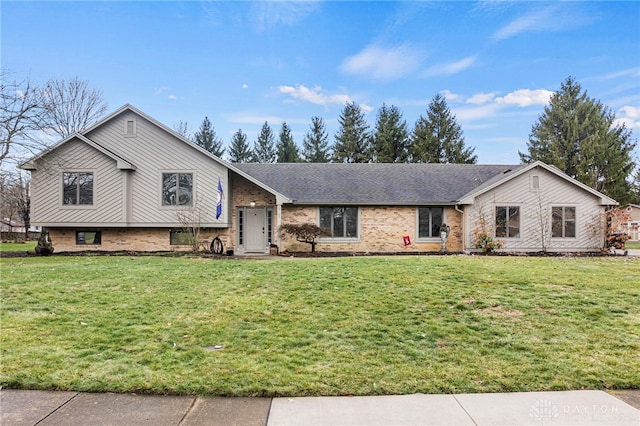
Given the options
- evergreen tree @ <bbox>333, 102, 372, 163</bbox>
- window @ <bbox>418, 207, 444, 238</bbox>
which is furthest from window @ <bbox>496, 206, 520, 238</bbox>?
evergreen tree @ <bbox>333, 102, 372, 163</bbox>

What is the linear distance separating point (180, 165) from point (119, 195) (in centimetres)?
270

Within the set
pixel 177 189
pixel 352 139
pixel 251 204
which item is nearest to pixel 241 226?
pixel 251 204

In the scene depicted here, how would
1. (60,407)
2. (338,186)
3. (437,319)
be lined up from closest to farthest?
1. (60,407)
2. (437,319)
3. (338,186)

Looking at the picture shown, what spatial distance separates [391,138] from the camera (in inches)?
1495

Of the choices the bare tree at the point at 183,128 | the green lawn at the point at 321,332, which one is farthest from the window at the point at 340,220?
the bare tree at the point at 183,128

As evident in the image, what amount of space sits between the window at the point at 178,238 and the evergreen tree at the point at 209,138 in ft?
89.2

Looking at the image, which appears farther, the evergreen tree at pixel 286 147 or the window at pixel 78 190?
the evergreen tree at pixel 286 147

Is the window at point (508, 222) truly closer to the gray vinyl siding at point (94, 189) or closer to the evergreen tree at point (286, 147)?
the gray vinyl siding at point (94, 189)

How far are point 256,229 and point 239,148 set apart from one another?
1109 inches

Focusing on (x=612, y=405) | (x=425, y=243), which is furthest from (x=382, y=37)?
(x=612, y=405)

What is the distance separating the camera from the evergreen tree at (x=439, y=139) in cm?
3722

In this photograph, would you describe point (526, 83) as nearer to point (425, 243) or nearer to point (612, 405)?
Answer: point (425, 243)

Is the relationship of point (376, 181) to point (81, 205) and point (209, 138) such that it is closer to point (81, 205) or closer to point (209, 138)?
point (81, 205)

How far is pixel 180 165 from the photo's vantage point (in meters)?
15.4
